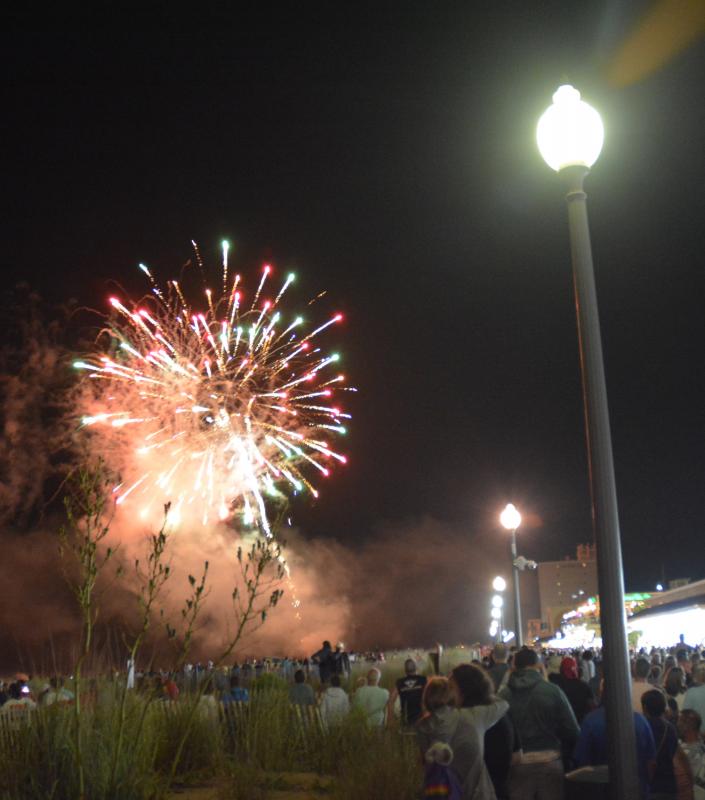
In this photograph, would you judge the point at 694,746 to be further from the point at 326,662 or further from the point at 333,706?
the point at 326,662

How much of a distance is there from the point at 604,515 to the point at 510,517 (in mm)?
12208

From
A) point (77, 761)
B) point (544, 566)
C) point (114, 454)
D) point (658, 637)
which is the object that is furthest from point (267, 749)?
point (544, 566)

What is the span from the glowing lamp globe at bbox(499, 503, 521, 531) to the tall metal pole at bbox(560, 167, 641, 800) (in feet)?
38.9

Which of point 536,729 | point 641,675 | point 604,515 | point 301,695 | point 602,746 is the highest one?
point 604,515

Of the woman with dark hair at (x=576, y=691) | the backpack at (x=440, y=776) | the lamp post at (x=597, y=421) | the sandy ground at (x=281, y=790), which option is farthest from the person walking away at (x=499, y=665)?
the backpack at (x=440, y=776)

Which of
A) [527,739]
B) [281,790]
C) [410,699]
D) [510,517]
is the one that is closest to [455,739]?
[527,739]

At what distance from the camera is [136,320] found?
910 inches

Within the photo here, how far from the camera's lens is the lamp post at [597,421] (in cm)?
531

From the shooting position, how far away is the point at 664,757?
6930 millimetres

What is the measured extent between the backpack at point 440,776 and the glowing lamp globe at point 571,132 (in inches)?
164

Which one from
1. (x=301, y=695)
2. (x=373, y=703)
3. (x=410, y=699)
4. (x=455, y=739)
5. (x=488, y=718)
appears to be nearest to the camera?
(x=455, y=739)

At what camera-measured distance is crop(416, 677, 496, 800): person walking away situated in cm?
566

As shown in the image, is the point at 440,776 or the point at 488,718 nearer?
the point at 440,776

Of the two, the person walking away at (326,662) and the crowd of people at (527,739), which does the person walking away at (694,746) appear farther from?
the person walking away at (326,662)
